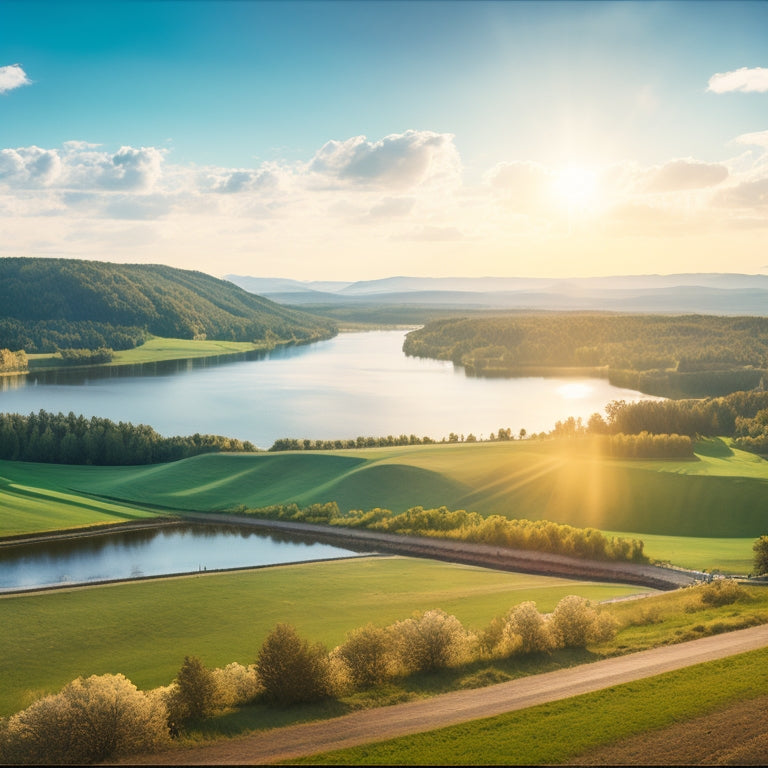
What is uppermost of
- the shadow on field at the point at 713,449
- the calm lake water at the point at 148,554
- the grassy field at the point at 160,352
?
the grassy field at the point at 160,352

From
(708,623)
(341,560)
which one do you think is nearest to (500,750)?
(708,623)

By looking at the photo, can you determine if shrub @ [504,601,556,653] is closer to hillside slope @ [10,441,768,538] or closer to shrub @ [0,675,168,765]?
shrub @ [0,675,168,765]

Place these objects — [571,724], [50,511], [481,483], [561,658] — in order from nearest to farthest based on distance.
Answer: [571,724] → [561,658] → [50,511] → [481,483]

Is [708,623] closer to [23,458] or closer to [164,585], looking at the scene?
[164,585]

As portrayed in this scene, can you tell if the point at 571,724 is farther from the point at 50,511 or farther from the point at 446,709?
the point at 50,511

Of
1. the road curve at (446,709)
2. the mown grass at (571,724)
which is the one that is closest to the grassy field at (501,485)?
the road curve at (446,709)

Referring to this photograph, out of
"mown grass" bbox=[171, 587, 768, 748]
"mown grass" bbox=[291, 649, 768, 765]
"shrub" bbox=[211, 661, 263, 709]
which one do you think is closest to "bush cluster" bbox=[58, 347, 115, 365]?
"mown grass" bbox=[171, 587, 768, 748]

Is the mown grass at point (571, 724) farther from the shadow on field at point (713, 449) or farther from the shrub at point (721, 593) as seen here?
the shadow on field at point (713, 449)

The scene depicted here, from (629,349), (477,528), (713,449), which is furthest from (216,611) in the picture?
(629,349)
